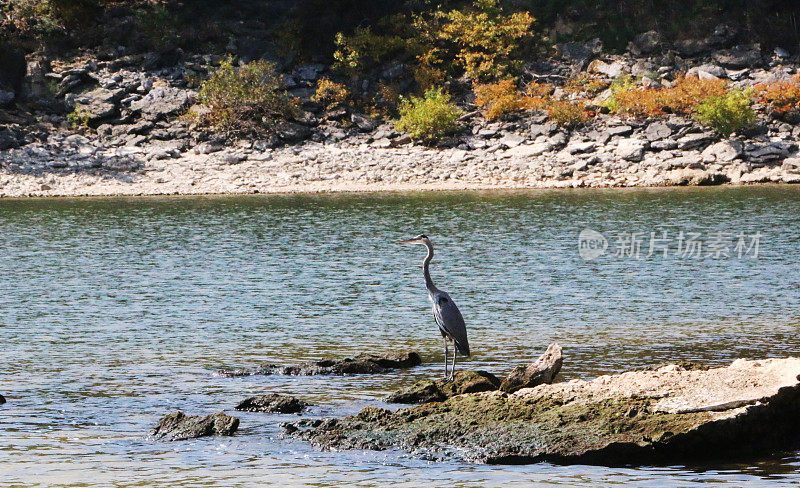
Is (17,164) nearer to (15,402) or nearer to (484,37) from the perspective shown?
(484,37)

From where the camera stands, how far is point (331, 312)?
21281mm

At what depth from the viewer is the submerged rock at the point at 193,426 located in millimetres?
12062

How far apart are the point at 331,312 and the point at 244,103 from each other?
33955 millimetres

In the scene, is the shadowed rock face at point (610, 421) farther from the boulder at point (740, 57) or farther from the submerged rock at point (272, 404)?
the boulder at point (740, 57)

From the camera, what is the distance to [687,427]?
1064 centimetres

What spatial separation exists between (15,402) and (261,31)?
4899cm

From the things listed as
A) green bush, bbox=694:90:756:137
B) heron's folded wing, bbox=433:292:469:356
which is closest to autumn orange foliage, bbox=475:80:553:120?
green bush, bbox=694:90:756:137

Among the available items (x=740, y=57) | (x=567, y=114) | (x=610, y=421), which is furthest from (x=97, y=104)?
(x=610, y=421)

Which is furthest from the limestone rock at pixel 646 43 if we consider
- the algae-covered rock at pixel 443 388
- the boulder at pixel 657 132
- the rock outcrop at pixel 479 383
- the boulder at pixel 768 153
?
the algae-covered rock at pixel 443 388

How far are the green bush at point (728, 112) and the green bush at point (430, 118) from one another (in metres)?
11.8

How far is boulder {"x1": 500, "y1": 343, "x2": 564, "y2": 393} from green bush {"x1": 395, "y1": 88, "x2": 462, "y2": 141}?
126 ft

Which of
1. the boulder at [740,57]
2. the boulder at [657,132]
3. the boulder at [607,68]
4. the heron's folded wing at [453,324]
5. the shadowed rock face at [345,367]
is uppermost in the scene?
A: the boulder at [740,57]

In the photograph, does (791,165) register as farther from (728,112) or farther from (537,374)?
(537,374)

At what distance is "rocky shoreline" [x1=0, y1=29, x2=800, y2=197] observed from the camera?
48281 mm
